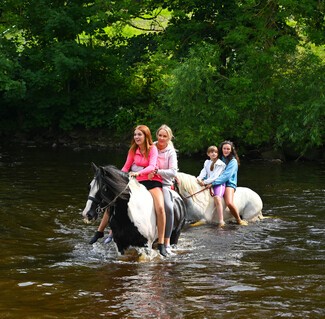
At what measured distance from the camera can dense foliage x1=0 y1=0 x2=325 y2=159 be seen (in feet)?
87.6

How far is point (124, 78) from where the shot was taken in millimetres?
36094

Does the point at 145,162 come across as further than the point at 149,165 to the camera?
Yes

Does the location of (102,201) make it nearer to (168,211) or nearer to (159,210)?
(159,210)

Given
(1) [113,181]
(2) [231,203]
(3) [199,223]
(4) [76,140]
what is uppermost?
(4) [76,140]

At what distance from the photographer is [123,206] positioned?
995cm

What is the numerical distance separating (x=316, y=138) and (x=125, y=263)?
16666 millimetres

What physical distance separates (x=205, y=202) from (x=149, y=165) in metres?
3.84

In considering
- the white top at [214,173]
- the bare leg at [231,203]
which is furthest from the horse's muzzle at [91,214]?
the bare leg at [231,203]

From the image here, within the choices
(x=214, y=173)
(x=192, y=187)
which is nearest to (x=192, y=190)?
(x=192, y=187)

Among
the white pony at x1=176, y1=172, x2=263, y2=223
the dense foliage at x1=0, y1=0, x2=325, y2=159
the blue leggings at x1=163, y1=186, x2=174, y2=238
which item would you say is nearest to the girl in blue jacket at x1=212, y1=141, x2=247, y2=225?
the white pony at x1=176, y1=172, x2=263, y2=223

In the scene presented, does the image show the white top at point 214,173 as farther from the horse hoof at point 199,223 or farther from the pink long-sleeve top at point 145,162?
the pink long-sleeve top at point 145,162

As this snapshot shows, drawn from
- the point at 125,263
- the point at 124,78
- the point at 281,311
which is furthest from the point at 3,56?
the point at 281,311

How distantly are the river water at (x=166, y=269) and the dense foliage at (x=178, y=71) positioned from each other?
9905mm

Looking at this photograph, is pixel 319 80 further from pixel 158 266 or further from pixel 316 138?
pixel 158 266
